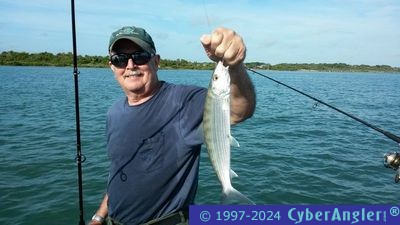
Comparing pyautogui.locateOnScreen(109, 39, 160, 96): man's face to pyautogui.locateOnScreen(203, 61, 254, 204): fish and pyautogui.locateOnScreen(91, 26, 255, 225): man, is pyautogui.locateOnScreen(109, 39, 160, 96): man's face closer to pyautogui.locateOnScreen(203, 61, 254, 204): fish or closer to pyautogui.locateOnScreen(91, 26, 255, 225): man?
pyautogui.locateOnScreen(91, 26, 255, 225): man

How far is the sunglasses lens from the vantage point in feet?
12.8

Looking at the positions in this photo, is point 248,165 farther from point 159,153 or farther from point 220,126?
point 220,126

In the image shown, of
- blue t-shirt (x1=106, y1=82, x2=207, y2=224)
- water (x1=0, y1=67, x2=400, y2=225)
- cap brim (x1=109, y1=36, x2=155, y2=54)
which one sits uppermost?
cap brim (x1=109, y1=36, x2=155, y2=54)

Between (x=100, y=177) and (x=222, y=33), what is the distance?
30.3ft

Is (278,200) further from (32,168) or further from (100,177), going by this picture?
(32,168)

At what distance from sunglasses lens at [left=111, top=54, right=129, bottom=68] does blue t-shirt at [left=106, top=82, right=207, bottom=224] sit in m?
0.45

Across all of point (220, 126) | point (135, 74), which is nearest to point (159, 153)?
point (135, 74)

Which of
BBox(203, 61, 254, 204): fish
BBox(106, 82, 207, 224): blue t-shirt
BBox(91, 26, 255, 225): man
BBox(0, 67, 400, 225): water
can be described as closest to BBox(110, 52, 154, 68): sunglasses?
BBox(91, 26, 255, 225): man

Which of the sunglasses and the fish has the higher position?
the sunglasses

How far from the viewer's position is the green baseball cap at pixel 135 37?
3.85 meters

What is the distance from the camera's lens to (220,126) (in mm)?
2906

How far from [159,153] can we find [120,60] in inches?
41.3

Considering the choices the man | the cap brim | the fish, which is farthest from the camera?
the cap brim

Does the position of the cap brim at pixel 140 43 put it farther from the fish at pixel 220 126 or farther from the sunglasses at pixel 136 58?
the fish at pixel 220 126
